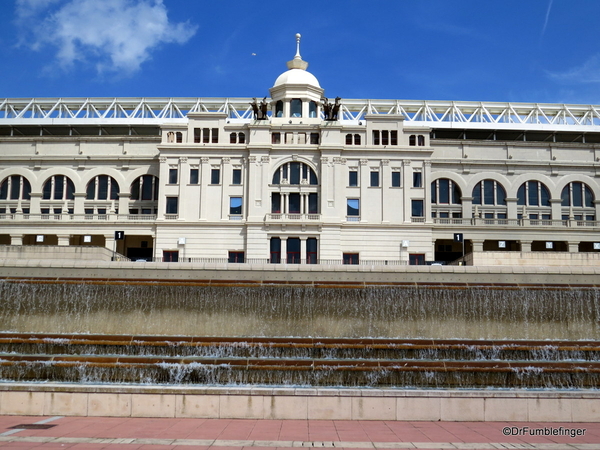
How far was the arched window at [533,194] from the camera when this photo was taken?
70.6 meters

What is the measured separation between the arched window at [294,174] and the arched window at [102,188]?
62.9ft

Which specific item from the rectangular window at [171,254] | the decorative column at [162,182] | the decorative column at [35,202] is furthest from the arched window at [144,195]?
the decorative column at [35,202]

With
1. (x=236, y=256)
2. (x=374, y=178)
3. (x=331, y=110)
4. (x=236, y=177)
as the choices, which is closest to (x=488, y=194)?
(x=374, y=178)

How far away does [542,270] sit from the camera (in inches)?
1906

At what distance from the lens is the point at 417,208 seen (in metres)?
64.5

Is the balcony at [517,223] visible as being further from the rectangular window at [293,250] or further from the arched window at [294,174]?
the rectangular window at [293,250]

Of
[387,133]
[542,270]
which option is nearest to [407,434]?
[542,270]

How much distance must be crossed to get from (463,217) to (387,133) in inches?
511

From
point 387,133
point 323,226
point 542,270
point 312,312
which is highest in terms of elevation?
point 387,133

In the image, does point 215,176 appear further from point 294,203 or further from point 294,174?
point 294,203

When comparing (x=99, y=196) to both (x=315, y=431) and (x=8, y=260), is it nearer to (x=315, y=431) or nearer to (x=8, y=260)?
(x=8, y=260)

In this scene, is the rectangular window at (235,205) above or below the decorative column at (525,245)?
above

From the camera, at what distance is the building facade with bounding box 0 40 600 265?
62.9 metres

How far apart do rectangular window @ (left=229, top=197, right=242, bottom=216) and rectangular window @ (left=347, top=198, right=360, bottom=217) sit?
11.1 metres
